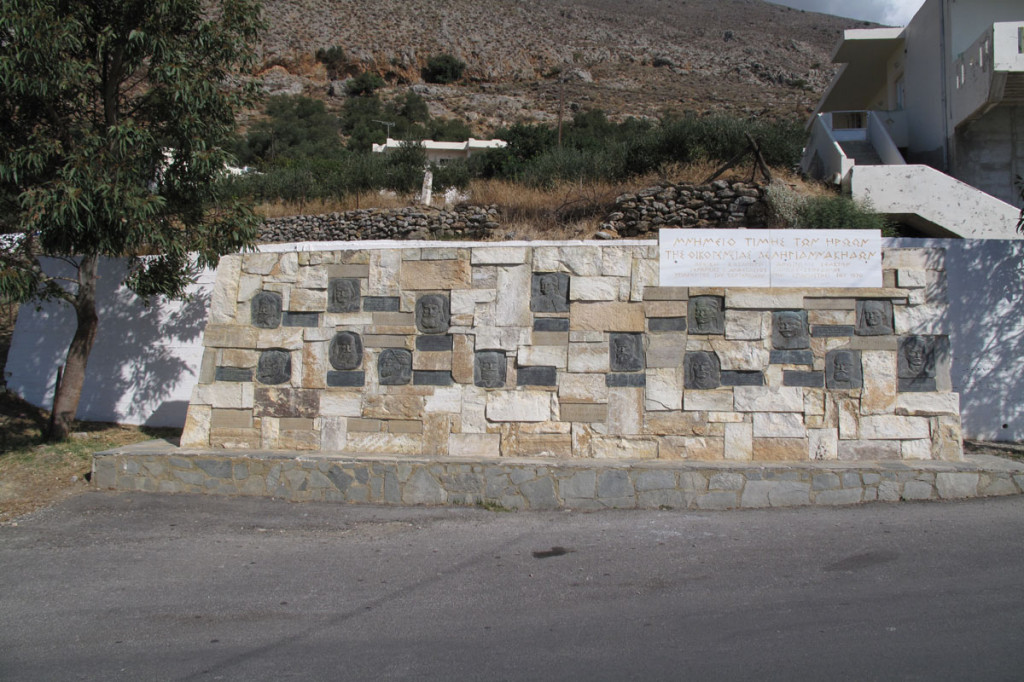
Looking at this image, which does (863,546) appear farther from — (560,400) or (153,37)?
(153,37)

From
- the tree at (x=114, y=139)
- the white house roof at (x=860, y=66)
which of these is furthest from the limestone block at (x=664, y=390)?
the white house roof at (x=860, y=66)

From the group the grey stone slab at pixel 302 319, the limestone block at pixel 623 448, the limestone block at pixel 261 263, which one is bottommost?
the limestone block at pixel 623 448

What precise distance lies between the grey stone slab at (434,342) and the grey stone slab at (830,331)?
3.92m

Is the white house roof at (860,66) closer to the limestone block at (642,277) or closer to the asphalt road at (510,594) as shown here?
the limestone block at (642,277)

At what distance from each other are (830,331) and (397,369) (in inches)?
185

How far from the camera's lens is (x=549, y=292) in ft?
26.0

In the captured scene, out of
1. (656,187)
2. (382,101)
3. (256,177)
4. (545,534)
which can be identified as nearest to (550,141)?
(256,177)

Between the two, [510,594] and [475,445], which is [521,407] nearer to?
[475,445]

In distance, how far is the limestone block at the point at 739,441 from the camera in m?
7.64

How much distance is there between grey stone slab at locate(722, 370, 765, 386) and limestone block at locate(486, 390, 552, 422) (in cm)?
190

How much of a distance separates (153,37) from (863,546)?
8962mm

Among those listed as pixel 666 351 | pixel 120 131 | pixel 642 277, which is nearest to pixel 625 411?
pixel 666 351

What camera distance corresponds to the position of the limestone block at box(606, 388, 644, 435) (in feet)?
25.5

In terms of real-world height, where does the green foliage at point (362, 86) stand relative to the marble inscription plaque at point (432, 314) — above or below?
above
